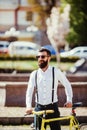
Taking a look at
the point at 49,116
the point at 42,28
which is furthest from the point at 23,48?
the point at 49,116

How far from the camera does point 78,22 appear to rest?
1631 inches

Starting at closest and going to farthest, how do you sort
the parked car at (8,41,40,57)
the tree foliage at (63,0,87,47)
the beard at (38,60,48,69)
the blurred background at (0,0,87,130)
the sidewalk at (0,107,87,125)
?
1. the beard at (38,60,48,69)
2. the sidewalk at (0,107,87,125)
3. the blurred background at (0,0,87,130)
4. the tree foliage at (63,0,87,47)
5. the parked car at (8,41,40,57)

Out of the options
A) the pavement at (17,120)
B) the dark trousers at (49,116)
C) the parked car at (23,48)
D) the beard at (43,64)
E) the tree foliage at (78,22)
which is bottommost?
the dark trousers at (49,116)

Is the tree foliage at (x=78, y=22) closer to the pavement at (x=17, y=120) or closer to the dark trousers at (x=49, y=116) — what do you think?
the pavement at (x=17, y=120)

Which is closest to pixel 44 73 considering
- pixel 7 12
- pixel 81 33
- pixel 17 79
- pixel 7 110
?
pixel 7 110

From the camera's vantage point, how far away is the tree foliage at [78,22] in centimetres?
4103

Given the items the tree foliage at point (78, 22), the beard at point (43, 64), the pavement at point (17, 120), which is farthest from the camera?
the tree foliage at point (78, 22)

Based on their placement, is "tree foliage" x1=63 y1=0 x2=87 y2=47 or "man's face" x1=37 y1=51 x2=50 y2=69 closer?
"man's face" x1=37 y1=51 x2=50 y2=69

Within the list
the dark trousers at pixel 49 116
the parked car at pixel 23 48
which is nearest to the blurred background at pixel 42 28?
the parked car at pixel 23 48

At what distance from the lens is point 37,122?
582 cm

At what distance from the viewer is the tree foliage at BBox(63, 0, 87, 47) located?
41031mm

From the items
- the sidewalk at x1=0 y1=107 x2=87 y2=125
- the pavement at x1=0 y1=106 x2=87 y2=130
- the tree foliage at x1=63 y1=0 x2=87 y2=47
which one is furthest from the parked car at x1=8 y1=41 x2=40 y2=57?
the pavement at x1=0 y1=106 x2=87 y2=130

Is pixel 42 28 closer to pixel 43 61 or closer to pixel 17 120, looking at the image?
pixel 17 120

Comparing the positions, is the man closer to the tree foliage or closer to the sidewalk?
the sidewalk
